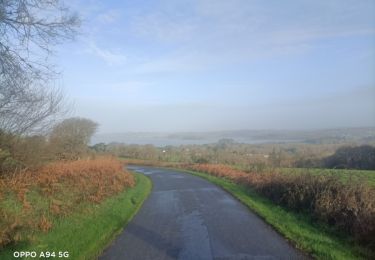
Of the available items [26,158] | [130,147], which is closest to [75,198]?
[26,158]

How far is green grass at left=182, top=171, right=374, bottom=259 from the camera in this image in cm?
888

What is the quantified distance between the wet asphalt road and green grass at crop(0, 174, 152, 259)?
36cm

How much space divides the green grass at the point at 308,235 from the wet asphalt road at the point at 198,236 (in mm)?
334

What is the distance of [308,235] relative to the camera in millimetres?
10695

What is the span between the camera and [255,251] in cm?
898

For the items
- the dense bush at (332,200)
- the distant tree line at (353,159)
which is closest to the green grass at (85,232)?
the dense bush at (332,200)

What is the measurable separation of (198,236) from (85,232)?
314 centimetres

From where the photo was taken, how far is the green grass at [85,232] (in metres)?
9.34

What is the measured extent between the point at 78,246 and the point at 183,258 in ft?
8.83

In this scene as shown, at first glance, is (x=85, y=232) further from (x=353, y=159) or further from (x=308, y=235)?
(x=353, y=159)

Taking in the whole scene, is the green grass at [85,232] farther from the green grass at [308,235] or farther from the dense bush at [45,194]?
the green grass at [308,235]

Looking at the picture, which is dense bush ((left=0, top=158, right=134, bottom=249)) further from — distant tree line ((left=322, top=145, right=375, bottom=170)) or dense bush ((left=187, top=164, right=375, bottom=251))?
distant tree line ((left=322, top=145, right=375, bottom=170))

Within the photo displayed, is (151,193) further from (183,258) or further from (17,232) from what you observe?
(183,258)

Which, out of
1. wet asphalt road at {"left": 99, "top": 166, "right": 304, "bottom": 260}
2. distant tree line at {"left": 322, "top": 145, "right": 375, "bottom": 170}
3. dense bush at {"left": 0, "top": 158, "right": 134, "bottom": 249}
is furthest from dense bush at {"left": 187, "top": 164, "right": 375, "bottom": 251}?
distant tree line at {"left": 322, "top": 145, "right": 375, "bottom": 170}
